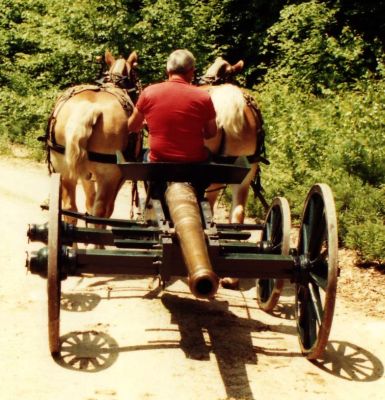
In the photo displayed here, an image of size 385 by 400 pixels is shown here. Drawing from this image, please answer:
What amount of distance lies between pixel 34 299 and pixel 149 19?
890cm

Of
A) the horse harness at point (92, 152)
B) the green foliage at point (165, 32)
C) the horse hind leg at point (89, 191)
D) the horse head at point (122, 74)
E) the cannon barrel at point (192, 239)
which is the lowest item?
the horse hind leg at point (89, 191)

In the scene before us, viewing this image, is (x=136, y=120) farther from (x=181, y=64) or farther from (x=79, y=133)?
(x=79, y=133)

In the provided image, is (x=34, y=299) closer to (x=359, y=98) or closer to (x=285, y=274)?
(x=285, y=274)

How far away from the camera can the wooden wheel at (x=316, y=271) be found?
402 cm

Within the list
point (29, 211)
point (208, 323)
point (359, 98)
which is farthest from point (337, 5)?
point (208, 323)

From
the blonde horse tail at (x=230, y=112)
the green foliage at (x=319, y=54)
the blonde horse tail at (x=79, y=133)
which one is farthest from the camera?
the green foliage at (x=319, y=54)

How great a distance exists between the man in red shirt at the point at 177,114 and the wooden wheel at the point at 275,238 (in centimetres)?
87

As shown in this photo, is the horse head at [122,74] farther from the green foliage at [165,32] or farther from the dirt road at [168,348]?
the green foliage at [165,32]

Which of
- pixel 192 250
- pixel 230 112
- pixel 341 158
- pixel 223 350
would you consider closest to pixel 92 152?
pixel 230 112

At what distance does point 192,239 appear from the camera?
12.4 ft

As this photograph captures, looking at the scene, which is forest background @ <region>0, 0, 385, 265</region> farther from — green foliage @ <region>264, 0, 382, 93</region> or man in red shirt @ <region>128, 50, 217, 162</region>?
man in red shirt @ <region>128, 50, 217, 162</region>

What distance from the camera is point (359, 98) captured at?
9.02m

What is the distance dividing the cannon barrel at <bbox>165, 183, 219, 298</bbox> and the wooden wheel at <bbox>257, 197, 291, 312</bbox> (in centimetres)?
90

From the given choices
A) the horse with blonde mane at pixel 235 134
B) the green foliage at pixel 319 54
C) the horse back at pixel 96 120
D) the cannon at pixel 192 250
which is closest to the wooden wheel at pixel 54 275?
the cannon at pixel 192 250
